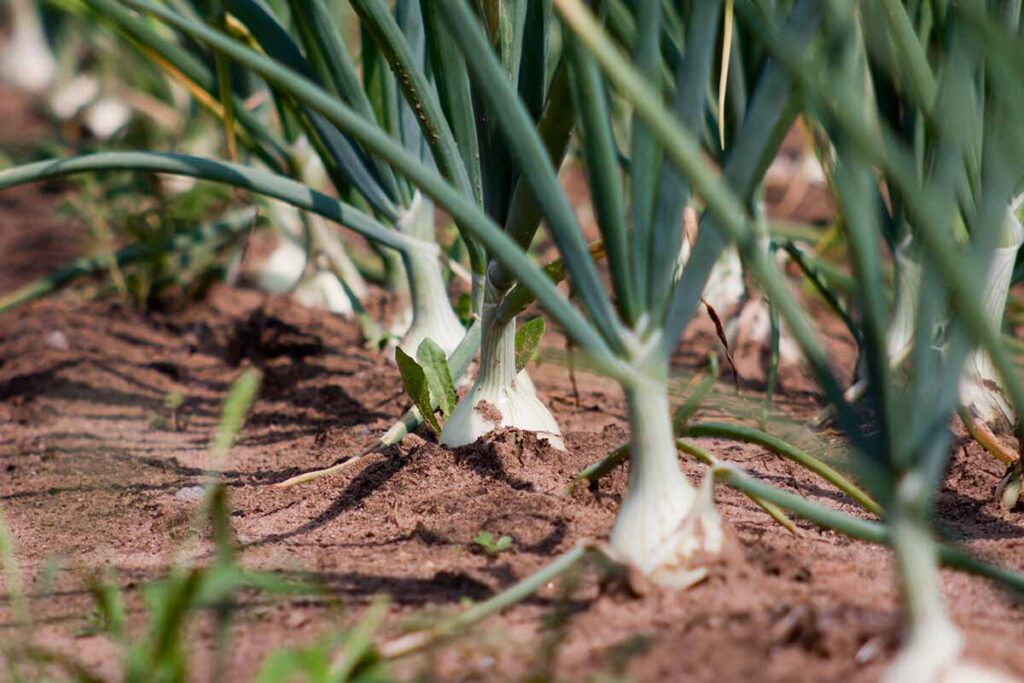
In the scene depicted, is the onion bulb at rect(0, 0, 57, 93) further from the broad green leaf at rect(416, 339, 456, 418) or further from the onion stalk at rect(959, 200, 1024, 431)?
the onion stalk at rect(959, 200, 1024, 431)

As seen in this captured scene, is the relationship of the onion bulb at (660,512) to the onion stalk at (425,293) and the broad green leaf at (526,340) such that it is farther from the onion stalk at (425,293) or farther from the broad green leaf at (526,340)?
the onion stalk at (425,293)

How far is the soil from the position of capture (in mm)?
801

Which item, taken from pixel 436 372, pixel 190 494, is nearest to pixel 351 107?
pixel 436 372

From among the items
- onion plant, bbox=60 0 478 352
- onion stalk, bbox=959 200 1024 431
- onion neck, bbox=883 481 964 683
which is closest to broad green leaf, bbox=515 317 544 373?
onion plant, bbox=60 0 478 352

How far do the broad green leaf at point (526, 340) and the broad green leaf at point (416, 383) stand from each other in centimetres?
13

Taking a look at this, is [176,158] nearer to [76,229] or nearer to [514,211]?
[514,211]

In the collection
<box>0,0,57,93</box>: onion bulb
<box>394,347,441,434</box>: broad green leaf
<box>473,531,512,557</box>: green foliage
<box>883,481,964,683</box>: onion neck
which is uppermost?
<box>0,0,57,93</box>: onion bulb

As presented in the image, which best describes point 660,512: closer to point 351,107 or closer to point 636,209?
point 636,209

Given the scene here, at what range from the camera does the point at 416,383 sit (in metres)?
1.29

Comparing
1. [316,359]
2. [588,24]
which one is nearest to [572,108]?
[588,24]

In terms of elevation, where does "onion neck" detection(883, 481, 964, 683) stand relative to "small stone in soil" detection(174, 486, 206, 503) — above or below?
above

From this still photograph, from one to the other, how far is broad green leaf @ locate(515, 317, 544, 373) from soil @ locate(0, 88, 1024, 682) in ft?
0.37

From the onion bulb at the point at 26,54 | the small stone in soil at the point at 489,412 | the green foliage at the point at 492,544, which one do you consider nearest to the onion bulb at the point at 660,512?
the green foliage at the point at 492,544

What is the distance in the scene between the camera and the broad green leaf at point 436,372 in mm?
1328
